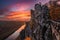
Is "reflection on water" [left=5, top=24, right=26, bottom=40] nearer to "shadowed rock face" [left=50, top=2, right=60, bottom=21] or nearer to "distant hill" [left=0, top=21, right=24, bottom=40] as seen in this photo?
"distant hill" [left=0, top=21, right=24, bottom=40]

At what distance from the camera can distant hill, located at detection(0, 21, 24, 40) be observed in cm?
386

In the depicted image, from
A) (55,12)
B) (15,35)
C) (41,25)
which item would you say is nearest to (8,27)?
(15,35)

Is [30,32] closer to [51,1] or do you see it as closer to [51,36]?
[51,36]

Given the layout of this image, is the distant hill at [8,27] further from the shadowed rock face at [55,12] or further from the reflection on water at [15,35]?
the shadowed rock face at [55,12]

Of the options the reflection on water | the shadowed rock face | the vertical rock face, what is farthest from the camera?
the reflection on water

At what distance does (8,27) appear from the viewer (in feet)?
12.7

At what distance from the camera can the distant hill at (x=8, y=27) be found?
12.7 ft

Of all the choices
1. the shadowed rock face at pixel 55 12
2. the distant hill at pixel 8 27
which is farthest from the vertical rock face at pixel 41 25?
the distant hill at pixel 8 27

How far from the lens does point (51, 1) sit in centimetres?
390

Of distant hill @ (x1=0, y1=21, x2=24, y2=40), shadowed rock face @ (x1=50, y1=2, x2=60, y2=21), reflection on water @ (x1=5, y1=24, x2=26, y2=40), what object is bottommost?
reflection on water @ (x1=5, y1=24, x2=26, y2=40)

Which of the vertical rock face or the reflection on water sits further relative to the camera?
the reflection on water

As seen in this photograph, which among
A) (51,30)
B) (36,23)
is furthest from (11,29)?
(51,30)

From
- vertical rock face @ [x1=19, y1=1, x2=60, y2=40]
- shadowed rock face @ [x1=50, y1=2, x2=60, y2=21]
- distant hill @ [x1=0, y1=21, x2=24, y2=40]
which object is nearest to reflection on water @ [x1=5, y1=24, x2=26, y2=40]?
distant hill @ [x1=0, y1=21, x2=24, y2=40]

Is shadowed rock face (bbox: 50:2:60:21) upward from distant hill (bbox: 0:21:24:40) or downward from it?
upward
